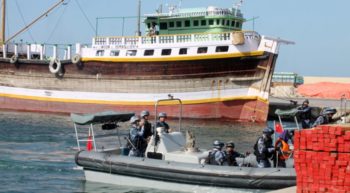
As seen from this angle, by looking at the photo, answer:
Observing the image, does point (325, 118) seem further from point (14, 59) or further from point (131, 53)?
point (14, 59)

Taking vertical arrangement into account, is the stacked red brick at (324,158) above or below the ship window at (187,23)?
below

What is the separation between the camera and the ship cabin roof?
47688 millimetres

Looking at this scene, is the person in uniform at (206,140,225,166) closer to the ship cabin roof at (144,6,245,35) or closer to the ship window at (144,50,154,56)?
the ship window at (144,50,154,56)

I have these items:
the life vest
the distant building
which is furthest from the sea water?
the distant building

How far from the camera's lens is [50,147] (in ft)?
89.8

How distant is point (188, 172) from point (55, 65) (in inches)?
1306

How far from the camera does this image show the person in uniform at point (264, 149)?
15.8 metres

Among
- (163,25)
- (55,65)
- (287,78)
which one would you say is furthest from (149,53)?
(287,78)

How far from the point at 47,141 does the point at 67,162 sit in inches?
271

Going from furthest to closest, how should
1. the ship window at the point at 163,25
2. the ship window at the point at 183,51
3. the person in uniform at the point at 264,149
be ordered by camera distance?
the ship window at the point at 163,25 < the ship window at the point at 183,51 < the person in uniform at the point at 264,149

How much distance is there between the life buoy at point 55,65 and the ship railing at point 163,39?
3.10m

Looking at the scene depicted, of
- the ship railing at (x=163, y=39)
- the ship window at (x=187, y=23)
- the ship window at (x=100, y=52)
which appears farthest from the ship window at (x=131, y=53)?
the ship window at (x=187, y=23)

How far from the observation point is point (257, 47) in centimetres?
4344

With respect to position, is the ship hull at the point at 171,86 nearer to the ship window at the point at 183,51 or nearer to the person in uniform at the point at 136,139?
the ship window at the point at 183,51
